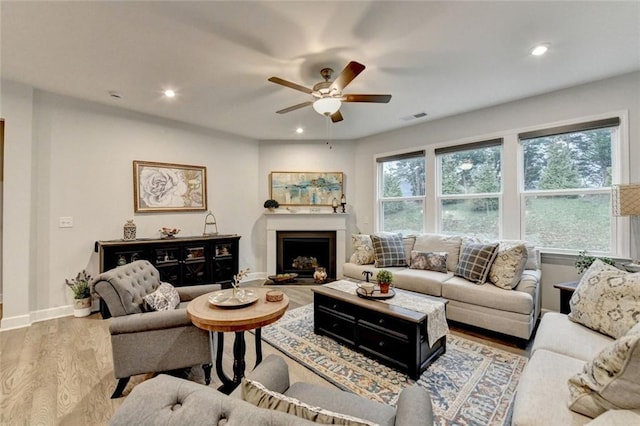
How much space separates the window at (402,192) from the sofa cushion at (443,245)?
1.71ft

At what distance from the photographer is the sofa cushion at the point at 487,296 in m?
→ 2.71

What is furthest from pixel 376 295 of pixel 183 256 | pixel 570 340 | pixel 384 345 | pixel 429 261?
pixel 183 256

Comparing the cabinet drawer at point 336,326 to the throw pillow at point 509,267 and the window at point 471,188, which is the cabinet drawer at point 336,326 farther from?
the window at point 471,188

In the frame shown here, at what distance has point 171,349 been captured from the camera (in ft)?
6.42

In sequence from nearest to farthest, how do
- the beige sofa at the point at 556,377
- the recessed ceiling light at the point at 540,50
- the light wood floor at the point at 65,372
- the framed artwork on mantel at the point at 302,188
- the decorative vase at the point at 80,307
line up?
Answer: the beige sofa at the point at 556,377, the light wood floor at the point at 65,372, the recessed ceiling light at the point at 540,50, the decorative vase at the point at 80,307, the framed artwork on mantel at the point at 302,188

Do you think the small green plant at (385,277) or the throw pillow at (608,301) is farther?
the small green plant at (385,277)

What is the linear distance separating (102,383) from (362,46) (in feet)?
11.6

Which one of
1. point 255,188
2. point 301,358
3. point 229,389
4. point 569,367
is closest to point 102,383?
point 229,389

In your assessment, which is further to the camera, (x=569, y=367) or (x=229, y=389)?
(x=229, y=389)

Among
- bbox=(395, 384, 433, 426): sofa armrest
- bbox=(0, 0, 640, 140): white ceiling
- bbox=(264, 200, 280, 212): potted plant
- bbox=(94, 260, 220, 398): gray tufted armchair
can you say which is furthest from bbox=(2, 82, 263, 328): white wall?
bbox=(395, 384, 433, 426): sofa armrest

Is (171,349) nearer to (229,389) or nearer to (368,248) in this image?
(229,389)

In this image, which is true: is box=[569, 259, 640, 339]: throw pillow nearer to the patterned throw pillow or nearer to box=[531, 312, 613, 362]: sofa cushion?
box=[531, 312, 613, 362]: sofa cushion

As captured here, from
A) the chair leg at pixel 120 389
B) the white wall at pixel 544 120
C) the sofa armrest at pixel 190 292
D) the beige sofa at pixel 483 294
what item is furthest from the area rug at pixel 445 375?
the white wall at pixel 544 120

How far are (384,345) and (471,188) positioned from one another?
291 centimetres
